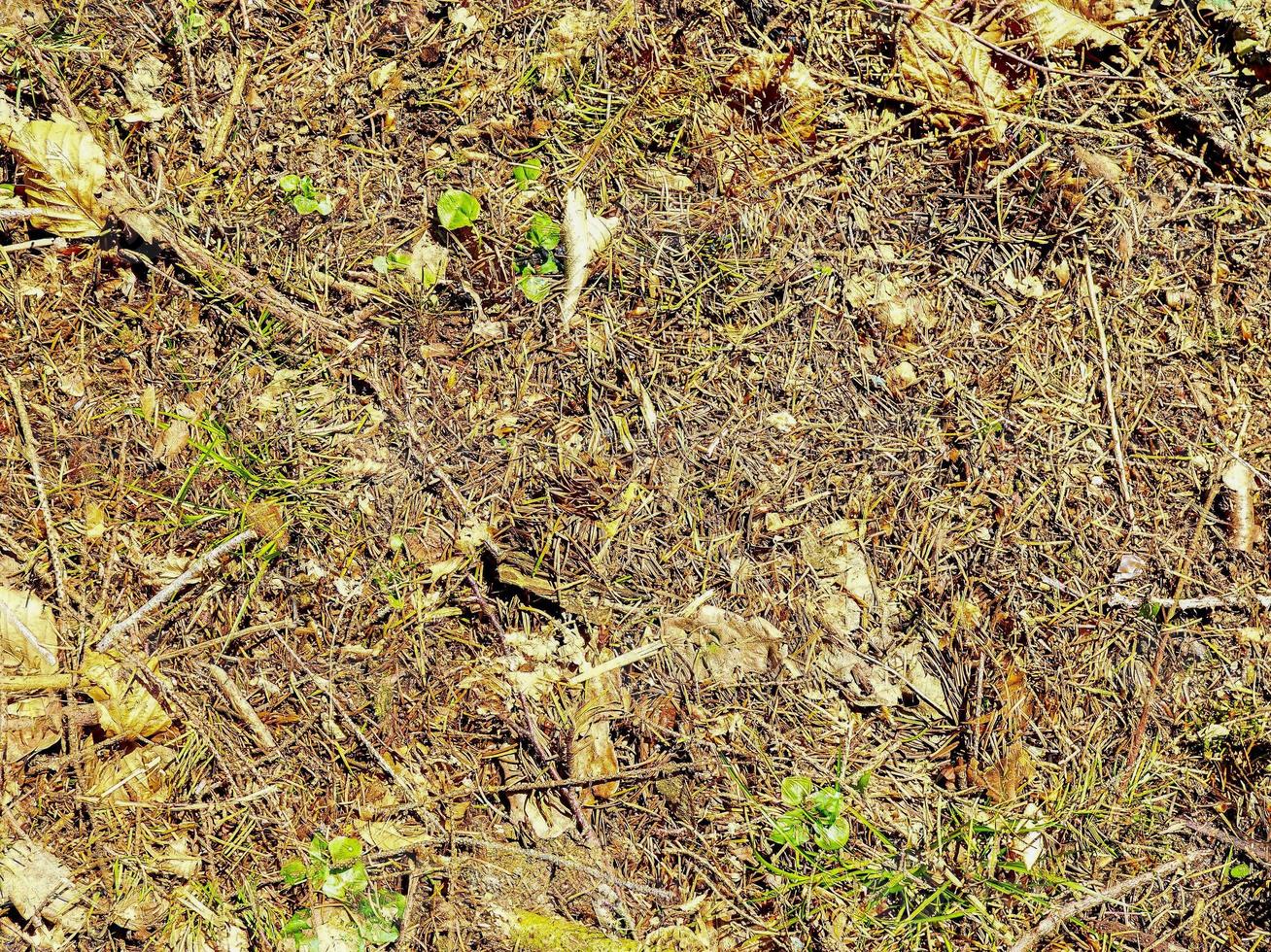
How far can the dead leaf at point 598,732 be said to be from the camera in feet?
7.10

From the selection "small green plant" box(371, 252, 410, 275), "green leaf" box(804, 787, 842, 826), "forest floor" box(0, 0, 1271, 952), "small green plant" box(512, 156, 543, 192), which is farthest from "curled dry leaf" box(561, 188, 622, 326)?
"green leaf" box(804, 787, 842, 826)

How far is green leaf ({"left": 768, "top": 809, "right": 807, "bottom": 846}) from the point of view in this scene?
7.05ft

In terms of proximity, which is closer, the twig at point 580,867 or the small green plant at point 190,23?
the twig at point 580,867

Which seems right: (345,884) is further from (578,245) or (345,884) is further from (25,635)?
(578,245)

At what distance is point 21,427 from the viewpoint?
2.24m

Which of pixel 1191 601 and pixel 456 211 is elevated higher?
pixel 456 211

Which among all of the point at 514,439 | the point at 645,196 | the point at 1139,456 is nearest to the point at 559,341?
the point at 514,439

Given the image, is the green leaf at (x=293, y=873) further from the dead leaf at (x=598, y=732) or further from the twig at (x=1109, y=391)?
the twig at (x=1109, y=391)

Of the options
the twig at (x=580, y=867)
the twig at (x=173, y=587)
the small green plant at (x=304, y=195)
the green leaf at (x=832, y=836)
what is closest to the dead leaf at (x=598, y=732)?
the twig at (x=580, y=867)

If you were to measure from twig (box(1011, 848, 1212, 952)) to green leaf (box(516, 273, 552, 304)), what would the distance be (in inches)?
80.9

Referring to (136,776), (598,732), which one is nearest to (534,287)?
(598,732)

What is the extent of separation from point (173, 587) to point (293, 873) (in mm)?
772

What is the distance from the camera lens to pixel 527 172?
243 cm

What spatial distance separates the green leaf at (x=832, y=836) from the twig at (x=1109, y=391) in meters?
1.18
